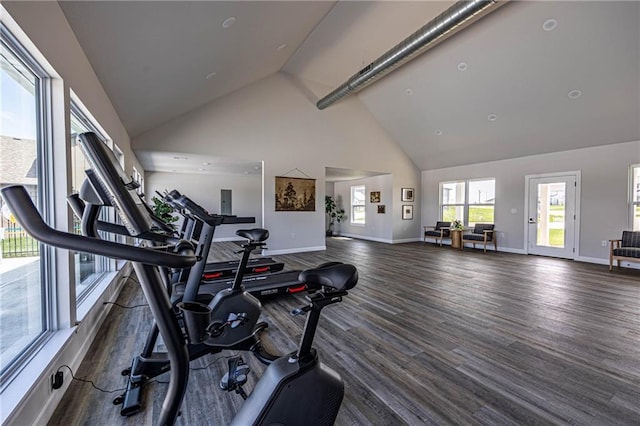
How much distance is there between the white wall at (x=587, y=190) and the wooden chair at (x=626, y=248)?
399mm

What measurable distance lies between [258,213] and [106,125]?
279 inches

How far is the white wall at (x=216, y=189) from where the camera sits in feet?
29.2

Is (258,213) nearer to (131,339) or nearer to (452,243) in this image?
(452,243)

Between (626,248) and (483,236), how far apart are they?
273cm

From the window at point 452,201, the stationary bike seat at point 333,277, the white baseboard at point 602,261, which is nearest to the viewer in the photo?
the stationary bike seat at point 333,277

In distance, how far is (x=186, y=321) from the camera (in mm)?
1221

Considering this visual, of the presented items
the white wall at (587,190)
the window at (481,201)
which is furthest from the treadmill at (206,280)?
the window at (481,201)

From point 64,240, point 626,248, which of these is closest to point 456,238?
point 626,248

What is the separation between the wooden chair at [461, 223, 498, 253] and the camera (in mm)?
7680

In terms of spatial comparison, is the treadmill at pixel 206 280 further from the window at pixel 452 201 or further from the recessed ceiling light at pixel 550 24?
the window at pixel 452 201

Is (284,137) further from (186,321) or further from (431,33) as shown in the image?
(186,321)

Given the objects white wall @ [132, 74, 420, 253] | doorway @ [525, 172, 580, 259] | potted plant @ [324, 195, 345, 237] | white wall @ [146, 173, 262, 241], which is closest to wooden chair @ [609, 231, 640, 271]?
doorway @ [525, 172, 580, 259]

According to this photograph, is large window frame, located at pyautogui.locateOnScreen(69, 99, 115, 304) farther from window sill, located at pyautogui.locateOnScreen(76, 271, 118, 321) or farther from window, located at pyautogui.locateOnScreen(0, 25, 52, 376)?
window, located at pyautogui.locateOnScreen(0, 25, 52, 376)

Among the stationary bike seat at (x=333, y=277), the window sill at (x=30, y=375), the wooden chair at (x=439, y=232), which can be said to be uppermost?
the stationary bike seat at (x=333, y=277)
